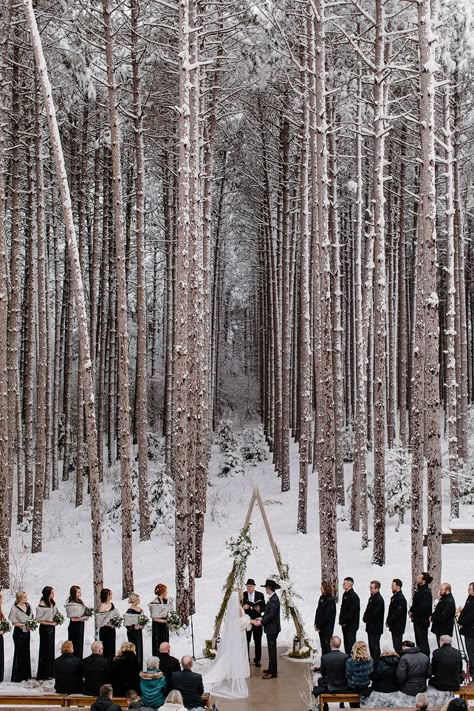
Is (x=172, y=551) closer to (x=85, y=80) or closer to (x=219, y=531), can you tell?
(x=219, y=531)

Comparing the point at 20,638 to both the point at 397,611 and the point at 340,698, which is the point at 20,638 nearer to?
the point at 340,698

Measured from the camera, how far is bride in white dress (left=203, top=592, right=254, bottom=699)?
368 inches

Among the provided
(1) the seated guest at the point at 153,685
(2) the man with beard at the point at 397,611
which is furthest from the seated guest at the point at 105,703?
(2) the man with beard at the point at 397,611

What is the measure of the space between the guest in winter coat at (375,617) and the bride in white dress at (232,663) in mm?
1678

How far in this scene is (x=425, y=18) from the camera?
1167cm

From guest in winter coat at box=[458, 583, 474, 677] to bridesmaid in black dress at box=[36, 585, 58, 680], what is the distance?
216 inches

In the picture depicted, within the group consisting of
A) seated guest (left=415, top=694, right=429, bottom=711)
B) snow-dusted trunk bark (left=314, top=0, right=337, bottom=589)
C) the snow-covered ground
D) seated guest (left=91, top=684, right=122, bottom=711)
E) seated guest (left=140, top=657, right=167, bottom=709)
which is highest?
snow-dusted trunk bark (left=314, top=0, right=337, bottom=589)

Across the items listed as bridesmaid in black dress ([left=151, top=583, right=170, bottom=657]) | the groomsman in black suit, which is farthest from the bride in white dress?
bridesmaid in black dress ([left=151, top=583, right=170, bottom=657])

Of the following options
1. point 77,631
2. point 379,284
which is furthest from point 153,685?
point 379,284

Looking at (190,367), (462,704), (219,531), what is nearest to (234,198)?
(219,531)

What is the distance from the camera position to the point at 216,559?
16.4 metres

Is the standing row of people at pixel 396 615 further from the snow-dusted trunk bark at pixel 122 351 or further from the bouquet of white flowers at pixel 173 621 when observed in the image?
the snow-dusted trunk bark at pixel 122 351

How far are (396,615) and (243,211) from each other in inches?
820

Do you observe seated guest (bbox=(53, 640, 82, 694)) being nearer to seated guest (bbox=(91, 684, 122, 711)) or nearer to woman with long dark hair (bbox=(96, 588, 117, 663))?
woman with long dark hair (bbox=(96, 588, 117, 663))
